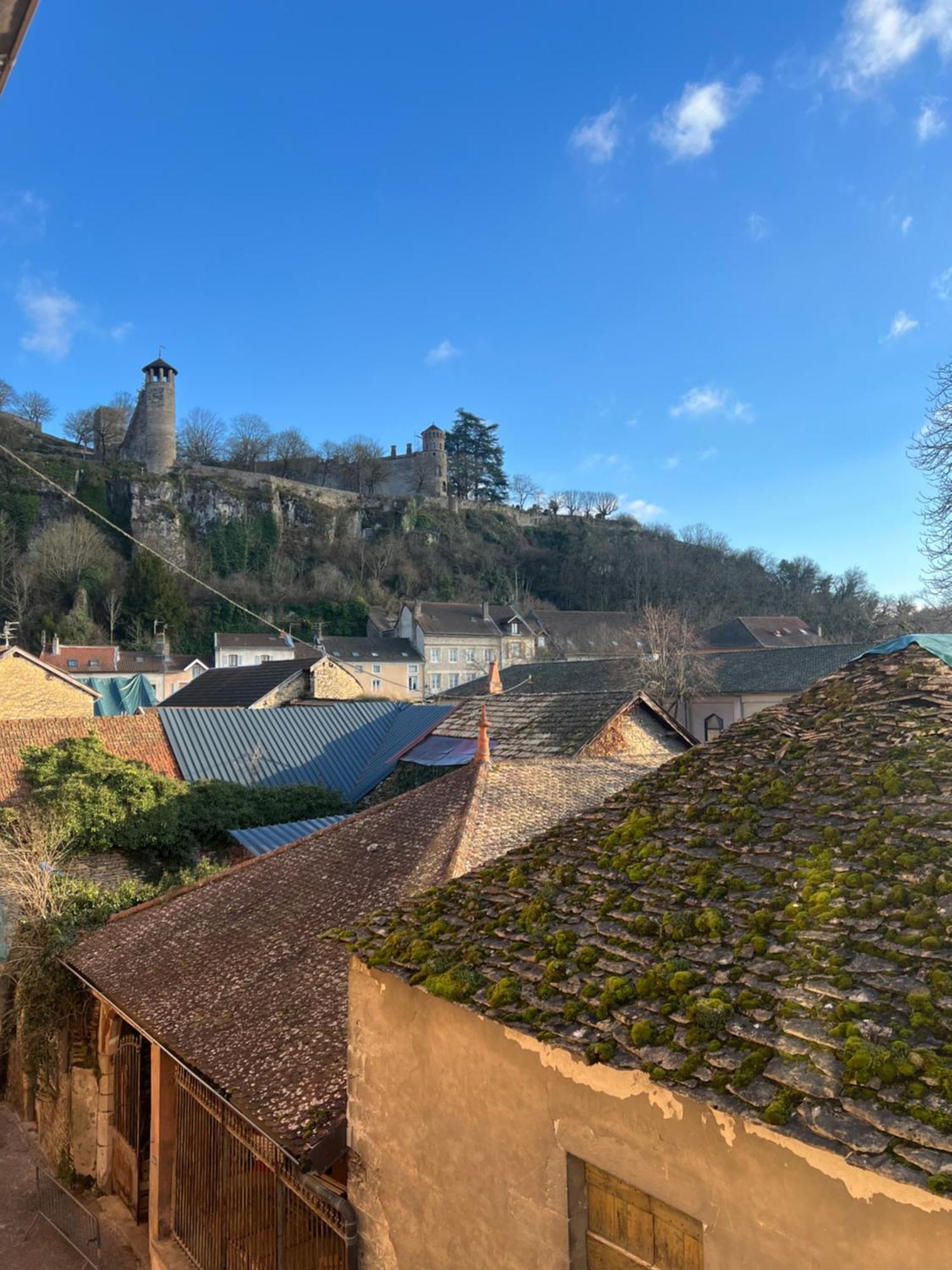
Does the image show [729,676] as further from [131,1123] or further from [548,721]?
[131,1123]

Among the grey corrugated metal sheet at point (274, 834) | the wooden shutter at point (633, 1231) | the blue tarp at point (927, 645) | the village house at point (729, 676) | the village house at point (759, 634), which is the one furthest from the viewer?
the village house at point (759, 634)

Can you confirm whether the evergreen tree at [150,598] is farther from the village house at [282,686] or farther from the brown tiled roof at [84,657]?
the village house at [282,686]

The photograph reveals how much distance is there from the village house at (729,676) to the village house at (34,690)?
1415 centimetres

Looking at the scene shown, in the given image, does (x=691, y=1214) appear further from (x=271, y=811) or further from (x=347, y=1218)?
(x=271, y=811)

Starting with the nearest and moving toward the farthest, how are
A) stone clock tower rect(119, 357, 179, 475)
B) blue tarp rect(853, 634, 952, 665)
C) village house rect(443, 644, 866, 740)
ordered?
1. blue tarp rect(853, 634, 952, 665)
2. village house rect(443, 644, 866, 740)
3. stone clock tower rect(119, 357, 179, 475)

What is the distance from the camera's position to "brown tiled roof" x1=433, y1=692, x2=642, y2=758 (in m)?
15.3

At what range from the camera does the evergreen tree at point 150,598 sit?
62.5 metres

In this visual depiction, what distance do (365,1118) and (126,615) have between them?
211 feet

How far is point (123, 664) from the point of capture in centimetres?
5575

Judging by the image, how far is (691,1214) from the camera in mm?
3305

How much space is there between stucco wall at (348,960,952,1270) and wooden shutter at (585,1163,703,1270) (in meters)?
0.17

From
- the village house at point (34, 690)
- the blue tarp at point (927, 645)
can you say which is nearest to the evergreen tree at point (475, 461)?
the village house at point (34, 690)

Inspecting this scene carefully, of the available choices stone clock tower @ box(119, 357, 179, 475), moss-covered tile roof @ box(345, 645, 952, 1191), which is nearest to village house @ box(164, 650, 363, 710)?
moss-covered tile roof @ box(345, 645, 952, 1191)

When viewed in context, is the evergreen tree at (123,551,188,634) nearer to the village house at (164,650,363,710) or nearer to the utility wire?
the utility wire
